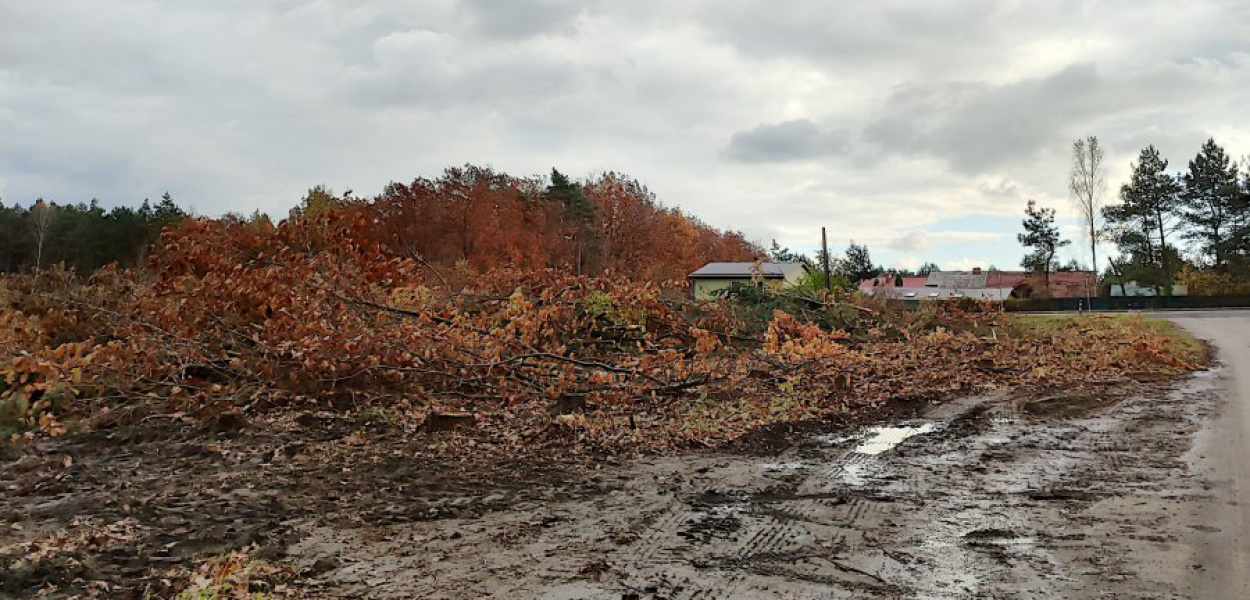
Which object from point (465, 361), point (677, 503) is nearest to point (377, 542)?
point (677, 503)

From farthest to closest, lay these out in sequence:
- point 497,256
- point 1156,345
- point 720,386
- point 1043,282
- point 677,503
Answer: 1. point 1043,282
2. point 497,256
3. point 1156,345
4. point 720,386
5. point 677,503

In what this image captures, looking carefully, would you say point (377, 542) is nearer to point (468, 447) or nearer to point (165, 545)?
point (165, 545)

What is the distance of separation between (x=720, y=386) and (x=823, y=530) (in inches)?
148

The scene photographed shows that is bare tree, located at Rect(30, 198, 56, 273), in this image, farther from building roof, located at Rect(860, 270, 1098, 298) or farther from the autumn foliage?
building roof, located at Rect(860, 270, 1098, 298)

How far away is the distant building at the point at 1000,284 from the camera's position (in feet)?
171

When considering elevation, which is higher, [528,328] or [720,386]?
[528,328]

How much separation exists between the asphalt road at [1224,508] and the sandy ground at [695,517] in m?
0.02

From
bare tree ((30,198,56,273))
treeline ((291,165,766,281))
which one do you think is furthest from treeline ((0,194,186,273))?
treeline ((291,165,766,281))

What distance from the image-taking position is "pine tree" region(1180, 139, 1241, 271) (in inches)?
1619

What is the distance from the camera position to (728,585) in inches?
117

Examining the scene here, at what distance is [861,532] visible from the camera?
142 inches

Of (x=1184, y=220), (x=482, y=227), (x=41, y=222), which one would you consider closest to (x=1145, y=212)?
(x=1184, y=220)

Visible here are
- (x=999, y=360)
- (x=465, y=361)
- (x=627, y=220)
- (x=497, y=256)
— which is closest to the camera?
(x=465, y=361)

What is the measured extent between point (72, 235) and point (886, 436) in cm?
4906
